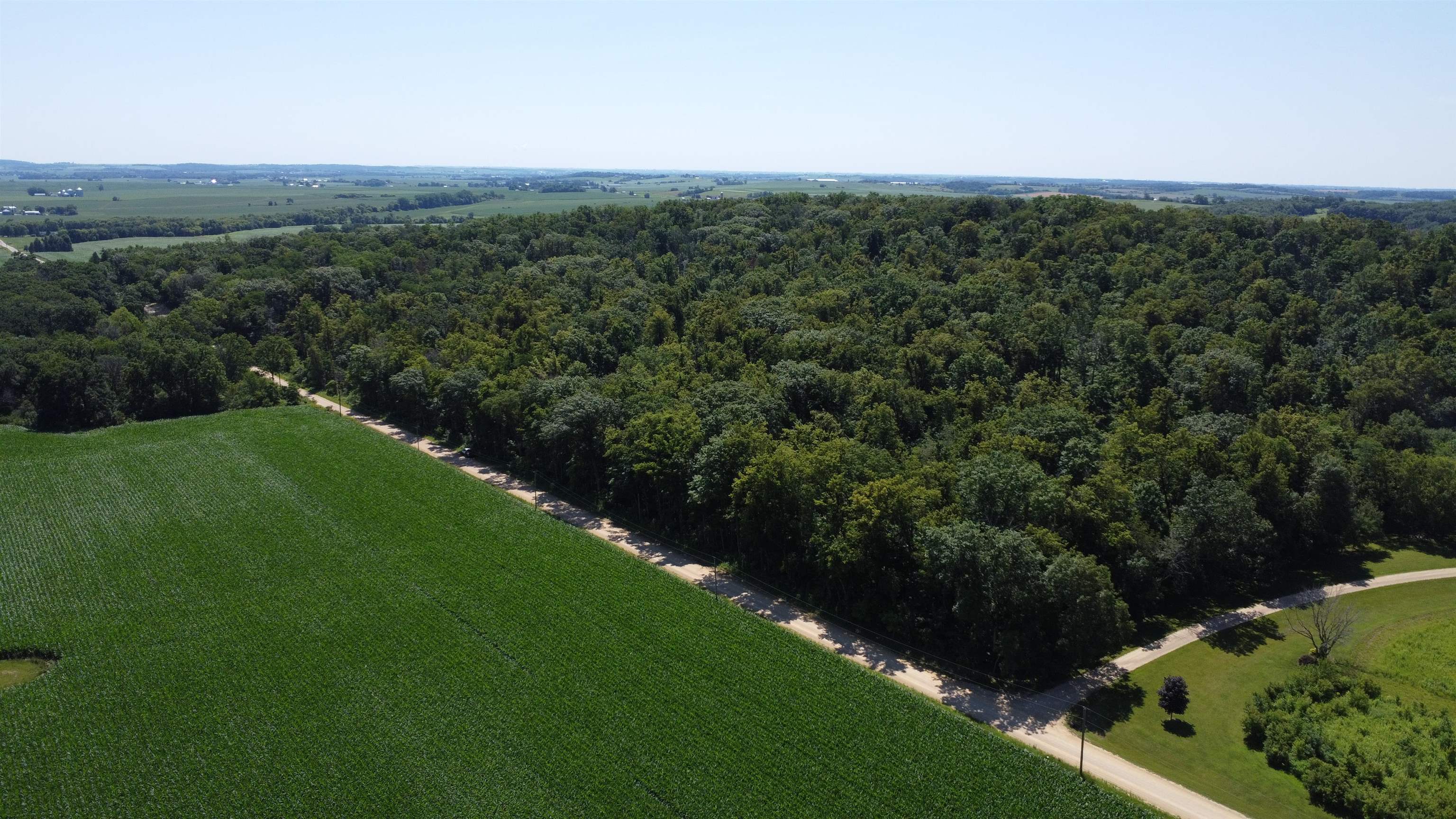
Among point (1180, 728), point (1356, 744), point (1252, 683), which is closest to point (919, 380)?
point (1252, 683)

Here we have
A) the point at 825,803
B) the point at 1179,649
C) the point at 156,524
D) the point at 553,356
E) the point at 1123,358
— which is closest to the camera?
the point at 825,803

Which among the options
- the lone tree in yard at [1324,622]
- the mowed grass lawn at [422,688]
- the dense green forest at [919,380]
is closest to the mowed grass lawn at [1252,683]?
the lone tree in yard at [1324,622]

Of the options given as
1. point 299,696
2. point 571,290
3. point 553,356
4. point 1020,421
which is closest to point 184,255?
point 571,290

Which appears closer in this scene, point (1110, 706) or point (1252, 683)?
point (1110, 706)

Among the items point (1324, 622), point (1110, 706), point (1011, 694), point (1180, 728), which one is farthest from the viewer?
point (1324, 622)

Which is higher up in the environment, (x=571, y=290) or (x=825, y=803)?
(x=571, y=290)

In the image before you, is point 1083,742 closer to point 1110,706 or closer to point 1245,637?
point 1110,706

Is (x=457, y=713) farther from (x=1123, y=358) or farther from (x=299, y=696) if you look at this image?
(x=1123, y=358)
